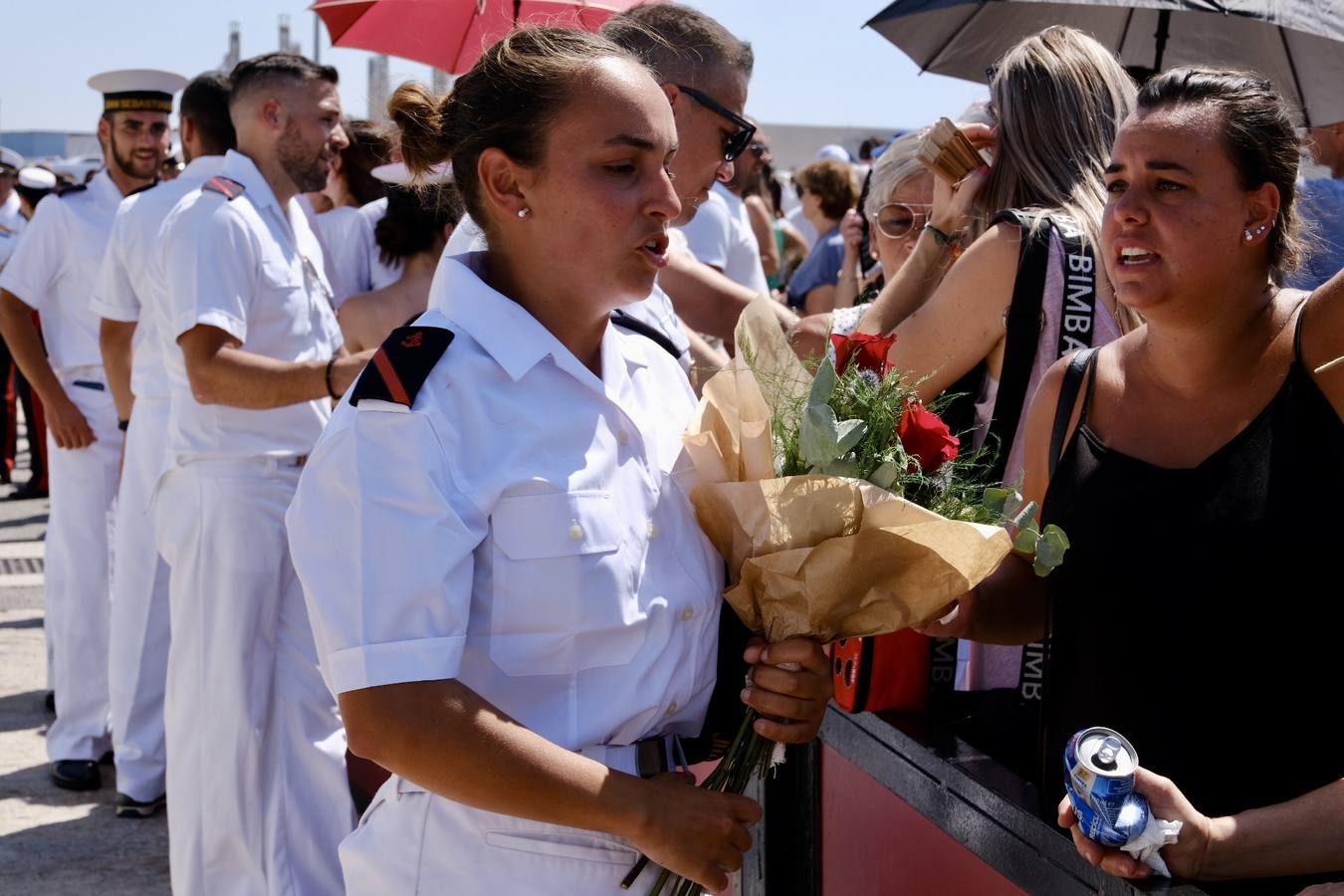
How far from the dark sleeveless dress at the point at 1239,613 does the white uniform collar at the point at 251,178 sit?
3.18 metres

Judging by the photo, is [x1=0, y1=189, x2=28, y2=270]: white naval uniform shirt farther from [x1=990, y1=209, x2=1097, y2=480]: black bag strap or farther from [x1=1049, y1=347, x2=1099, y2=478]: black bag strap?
[x1=1049, y1=347, x2=1099, y2=478]: black bag strap

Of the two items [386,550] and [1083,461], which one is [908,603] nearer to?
[1083,461]

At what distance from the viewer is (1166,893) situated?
1.87 m

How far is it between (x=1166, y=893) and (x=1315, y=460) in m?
0.63

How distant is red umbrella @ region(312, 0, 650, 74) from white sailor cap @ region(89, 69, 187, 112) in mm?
1651

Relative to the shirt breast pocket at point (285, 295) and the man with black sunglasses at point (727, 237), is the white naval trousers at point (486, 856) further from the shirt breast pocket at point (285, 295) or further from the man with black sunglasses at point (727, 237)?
the man with black sunglasses at point (727, 237)

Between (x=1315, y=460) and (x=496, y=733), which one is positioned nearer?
(x=496, y=733)

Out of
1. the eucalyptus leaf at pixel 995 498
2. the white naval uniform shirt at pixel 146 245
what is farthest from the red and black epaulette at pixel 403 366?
the white naval uniform shirt at pixel 146 245

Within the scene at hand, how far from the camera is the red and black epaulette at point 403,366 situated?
1.86 metres

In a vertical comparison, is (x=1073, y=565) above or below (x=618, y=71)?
below

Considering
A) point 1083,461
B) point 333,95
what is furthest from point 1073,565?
point 333,95

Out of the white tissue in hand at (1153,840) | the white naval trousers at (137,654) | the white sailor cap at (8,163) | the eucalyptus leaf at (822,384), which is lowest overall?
the white naval trousers at (137,654)

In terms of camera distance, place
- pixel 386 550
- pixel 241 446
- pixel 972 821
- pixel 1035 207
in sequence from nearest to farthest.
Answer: pixel 386 550
pixel 972 821
pixel 1035 207
pixel 241 446

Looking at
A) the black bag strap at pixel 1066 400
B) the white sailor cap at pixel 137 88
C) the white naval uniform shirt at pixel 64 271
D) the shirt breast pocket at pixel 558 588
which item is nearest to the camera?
the shirt breast pocket at pixel 558 588
